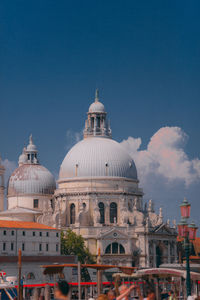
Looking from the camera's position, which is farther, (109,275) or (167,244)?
(167,244)

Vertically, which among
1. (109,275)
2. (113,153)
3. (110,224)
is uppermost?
(113,153)

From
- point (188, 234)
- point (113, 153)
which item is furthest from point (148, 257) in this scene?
point (188, 234)

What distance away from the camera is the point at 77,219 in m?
118

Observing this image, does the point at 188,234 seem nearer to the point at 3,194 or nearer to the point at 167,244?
the point at 167,244

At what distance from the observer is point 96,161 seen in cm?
12400

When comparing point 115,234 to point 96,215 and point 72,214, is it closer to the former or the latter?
point 96,215

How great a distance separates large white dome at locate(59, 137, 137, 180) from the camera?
124 meters

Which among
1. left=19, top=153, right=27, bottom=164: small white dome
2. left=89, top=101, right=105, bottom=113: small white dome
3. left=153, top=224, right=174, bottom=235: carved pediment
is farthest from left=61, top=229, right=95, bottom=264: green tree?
left=19, top=153, right=27, bottom=164: small white dome

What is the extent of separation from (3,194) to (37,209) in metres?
6.92

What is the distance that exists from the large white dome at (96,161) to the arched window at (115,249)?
1280 cm

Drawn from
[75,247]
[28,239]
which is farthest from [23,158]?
[28,239]

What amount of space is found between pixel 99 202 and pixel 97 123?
596 inches

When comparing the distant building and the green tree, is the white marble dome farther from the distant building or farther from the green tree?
the distant building

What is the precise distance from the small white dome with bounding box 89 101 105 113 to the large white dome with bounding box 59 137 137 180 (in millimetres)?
5280
